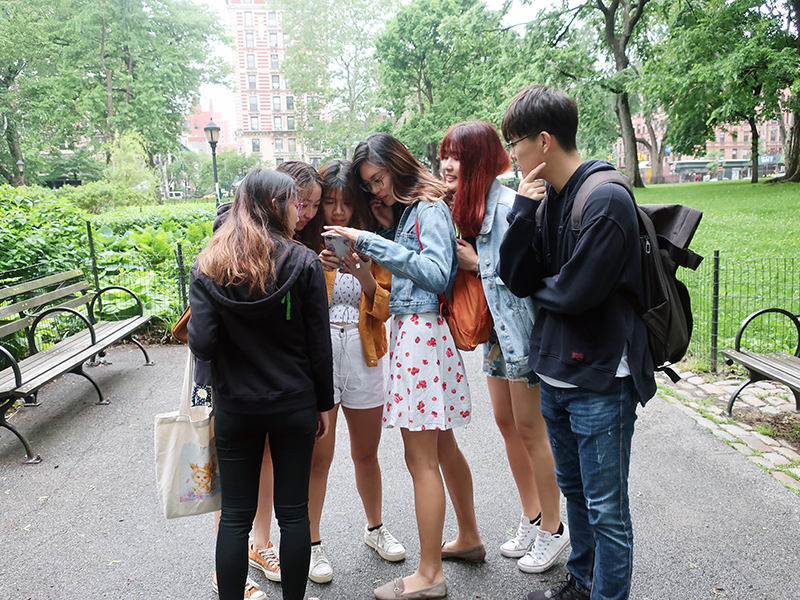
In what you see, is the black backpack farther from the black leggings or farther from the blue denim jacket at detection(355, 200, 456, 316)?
the black leggings

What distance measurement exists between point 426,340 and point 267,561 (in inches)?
55.1

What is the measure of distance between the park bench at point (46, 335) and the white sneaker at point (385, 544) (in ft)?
9.12

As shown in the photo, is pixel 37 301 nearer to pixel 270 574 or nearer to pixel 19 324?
pixel 19 324

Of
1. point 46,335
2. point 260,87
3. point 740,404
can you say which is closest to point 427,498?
point 740,404

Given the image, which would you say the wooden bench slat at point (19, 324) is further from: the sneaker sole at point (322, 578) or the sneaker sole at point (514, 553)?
the sneaker sole at point (514, 553)

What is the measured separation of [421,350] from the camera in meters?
2.38

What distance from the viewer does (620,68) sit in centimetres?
2214

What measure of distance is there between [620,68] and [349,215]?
23159mm

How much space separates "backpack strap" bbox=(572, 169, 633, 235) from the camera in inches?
70.8

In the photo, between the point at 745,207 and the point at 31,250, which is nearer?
the point at 31,250

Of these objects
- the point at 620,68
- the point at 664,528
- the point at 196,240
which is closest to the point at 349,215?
the point at 664,528

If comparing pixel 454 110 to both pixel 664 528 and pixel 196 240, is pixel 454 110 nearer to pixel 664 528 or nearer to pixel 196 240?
pixel 196 240

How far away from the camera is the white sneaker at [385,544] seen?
9.32 feet

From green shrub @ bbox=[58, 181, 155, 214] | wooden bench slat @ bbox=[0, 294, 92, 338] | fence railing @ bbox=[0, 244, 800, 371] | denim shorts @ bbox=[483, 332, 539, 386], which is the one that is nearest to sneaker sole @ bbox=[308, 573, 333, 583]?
denim shorts @ bbox=[483, 332, 539, 386]
